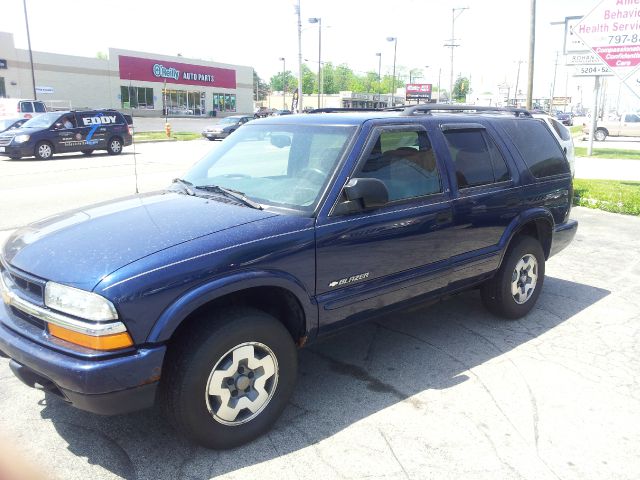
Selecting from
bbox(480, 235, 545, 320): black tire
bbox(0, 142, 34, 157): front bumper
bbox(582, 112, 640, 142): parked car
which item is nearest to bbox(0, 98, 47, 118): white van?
bbox(0, 142, 34, 157): front bumper

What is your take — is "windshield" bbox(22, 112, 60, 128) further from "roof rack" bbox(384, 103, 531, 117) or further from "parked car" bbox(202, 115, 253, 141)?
"roof rack" bbox(384, 103, 531, 117)

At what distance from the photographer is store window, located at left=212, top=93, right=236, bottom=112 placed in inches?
2427

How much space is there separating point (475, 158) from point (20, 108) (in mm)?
32265

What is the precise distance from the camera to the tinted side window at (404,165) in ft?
12.5

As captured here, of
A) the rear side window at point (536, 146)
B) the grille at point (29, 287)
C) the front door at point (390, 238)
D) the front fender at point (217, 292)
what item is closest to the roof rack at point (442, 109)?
the rear side window at point (536, 146)

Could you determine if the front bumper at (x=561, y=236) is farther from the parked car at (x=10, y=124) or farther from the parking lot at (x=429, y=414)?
the parked car at (x=10, y=124)

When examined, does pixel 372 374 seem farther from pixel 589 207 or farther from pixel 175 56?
pixel 175 56

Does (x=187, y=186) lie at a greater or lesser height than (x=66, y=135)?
greater

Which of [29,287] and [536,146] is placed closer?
[29,287]

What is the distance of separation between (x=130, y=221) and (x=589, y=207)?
999cm

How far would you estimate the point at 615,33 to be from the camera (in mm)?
12289

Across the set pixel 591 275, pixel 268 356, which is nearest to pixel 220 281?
pixel 268 356

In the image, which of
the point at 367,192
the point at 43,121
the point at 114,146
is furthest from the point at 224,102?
the point at 367,192

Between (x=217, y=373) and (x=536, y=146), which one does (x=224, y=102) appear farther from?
(x=217, y=373)
